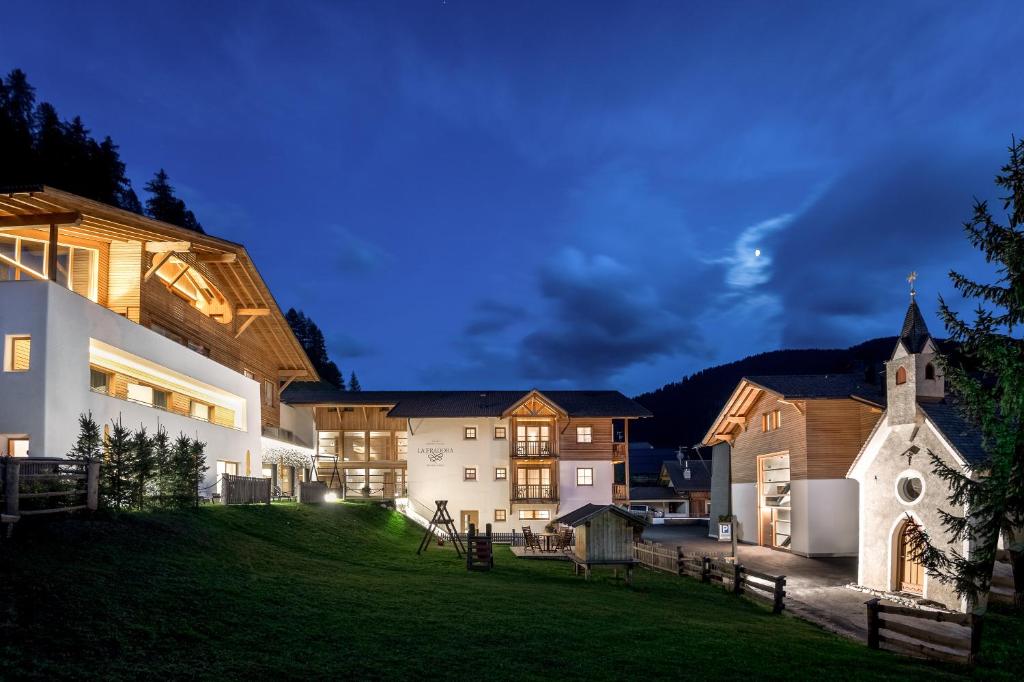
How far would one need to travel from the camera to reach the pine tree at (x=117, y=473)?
18.4 metres

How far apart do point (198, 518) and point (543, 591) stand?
994cm

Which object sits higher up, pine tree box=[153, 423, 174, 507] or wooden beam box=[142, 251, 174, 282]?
wooden beam box=[142, 251, 174, 282]

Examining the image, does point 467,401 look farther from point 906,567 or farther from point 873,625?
point 873,625

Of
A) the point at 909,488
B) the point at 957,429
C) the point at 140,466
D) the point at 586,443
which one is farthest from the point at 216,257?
the point at 957,429

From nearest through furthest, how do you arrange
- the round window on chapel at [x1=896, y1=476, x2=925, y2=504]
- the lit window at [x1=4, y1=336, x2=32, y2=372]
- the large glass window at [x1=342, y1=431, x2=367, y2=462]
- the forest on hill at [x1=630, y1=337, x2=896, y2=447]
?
1. the lit window at [x1=4, y1=336, x2=32, y2=372]
2. the round window on chapel at [x1=896, y1=476, x2=925, y2=504]
3. the large glass window at [x1=342, y1=431, x2=367, y2=462]
4. the forest on hill at [x1=630, y1=337, x2=896, y2=447]

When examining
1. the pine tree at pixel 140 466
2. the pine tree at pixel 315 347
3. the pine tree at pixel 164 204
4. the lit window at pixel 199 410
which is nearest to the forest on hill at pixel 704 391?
the pine tree at pixel 315 347

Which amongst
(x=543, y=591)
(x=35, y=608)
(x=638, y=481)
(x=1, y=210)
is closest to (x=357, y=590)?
(x=543, y=591)

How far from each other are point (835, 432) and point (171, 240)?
30.8 metres

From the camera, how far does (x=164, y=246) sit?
28719 mm

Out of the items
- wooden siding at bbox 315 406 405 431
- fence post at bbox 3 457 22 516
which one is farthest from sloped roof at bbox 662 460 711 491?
fence post at bbox 3 457 22 516

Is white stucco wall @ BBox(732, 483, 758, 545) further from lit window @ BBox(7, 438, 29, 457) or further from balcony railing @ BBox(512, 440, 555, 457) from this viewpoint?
lit window @ BBox(7, 438, 29, 457)

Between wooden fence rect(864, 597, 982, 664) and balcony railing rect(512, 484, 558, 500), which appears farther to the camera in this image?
balcony railing rect(512, 484, 558, 500)

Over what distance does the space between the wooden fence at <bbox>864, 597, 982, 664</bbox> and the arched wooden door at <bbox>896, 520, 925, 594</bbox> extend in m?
9.07

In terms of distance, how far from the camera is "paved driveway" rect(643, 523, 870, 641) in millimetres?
21198
